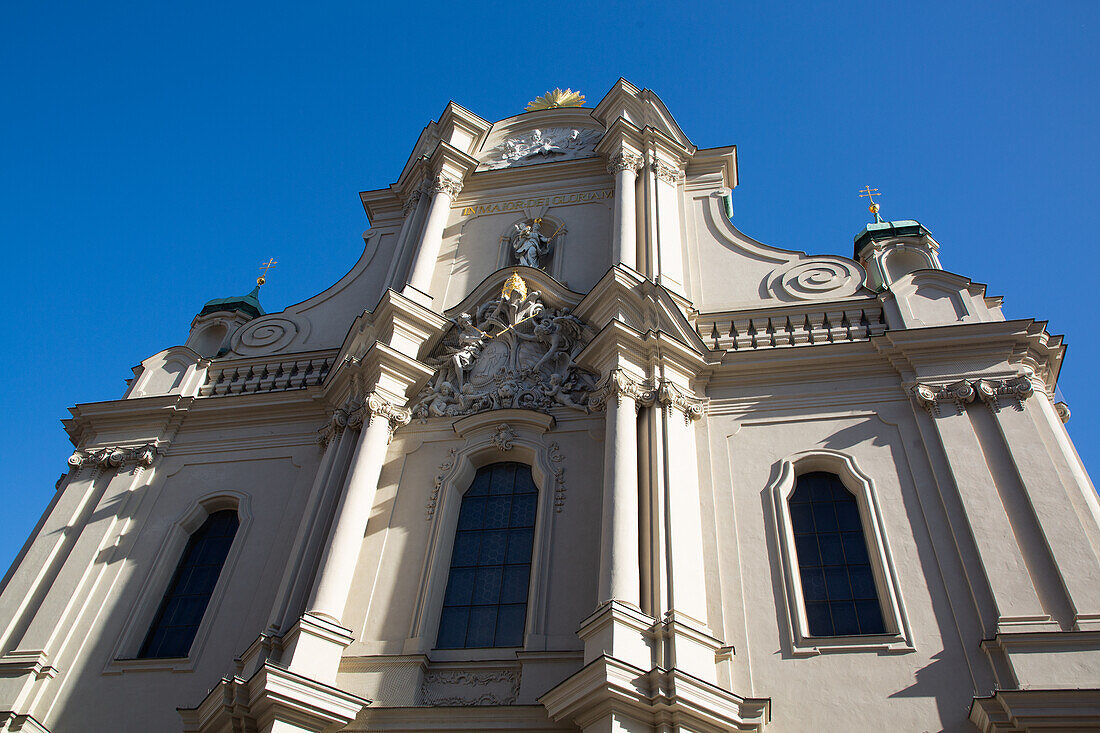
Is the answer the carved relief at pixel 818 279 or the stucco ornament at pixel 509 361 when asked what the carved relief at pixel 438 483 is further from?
the carved relief at pixel 818 279

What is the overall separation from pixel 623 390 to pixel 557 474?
4.60 ft

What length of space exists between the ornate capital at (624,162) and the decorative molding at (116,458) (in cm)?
923

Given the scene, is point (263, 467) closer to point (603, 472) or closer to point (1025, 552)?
point (603, 472)

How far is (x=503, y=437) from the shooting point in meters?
12.2

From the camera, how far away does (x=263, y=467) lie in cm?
1325

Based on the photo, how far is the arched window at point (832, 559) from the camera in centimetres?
969

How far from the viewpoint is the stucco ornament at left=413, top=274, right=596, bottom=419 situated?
12.6 m

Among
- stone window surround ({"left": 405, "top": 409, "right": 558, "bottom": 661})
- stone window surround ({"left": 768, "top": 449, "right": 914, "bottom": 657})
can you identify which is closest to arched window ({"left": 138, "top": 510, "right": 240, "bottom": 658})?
stone window surround ({"left": 405, "top": 409, "right": 558, "bottom": 661})

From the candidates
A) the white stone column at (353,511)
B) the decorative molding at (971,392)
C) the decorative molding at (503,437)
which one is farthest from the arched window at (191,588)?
the decorative molding at (971,392)

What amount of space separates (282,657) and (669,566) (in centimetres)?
427

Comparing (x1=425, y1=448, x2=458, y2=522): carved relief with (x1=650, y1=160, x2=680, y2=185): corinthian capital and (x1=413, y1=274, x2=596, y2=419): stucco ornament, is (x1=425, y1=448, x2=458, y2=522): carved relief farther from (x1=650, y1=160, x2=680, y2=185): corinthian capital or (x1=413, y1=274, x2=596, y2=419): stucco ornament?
(x1=650, y1=160, x2=680, y2=185): corinthian capital

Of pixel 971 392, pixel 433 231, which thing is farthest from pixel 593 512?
pixel 433 231

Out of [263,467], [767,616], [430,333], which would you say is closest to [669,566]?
[767,616]

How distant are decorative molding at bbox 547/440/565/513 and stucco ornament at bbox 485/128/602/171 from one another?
7875mm
